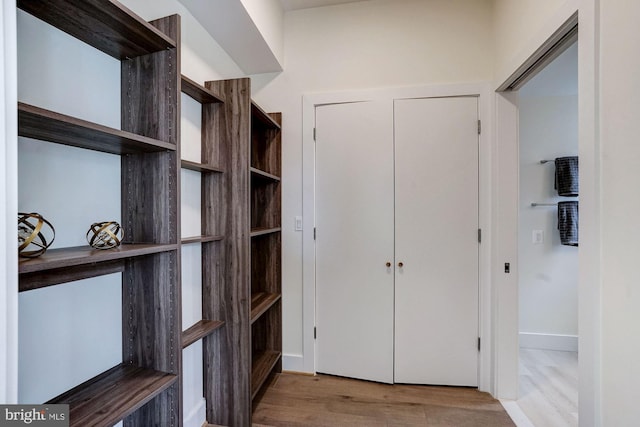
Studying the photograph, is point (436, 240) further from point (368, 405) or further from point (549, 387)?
point (549, 387)

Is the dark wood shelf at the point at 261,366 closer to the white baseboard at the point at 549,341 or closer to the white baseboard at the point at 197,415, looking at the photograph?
the white baseboard at the point at 197,415

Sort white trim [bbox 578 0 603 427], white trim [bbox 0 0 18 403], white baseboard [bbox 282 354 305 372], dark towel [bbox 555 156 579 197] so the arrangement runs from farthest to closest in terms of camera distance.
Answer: dark towel [bbox 555 156 579 197] < white baseboard [bbox 282 354 305 372] < white trim [bbox 578 0 603 427] < white trim [bbox 0 0 18 403]

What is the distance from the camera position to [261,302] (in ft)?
6.97

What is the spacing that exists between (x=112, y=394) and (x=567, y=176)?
3.66 meters

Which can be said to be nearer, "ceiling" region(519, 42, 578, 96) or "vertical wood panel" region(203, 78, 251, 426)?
"vertical wood panel" region(203, 78, 251, 426)

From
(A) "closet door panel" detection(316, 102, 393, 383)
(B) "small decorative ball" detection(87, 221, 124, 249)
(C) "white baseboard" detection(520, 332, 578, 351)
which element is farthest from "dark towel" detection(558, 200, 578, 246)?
(B) "small decorative ball" detection(87, 221, 124, 249)

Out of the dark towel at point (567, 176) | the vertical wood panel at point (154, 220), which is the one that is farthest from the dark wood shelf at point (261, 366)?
the dark towel at point (567, 176)

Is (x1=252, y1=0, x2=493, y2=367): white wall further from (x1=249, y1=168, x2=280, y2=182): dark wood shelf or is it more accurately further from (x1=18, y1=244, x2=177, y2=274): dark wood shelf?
(x1=18, y1=244, x2=177, y2=274): dark wood shelf

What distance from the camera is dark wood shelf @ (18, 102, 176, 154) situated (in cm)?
73

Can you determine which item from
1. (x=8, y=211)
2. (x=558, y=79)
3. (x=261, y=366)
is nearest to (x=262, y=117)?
(x=8, y=211)

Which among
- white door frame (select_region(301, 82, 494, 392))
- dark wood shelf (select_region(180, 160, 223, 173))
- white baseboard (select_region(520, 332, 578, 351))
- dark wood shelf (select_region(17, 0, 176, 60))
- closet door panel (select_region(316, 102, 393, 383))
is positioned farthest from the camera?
white baseboard (select_region(520, 332, 578, 351))

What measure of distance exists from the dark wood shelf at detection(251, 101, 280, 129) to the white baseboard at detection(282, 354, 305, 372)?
187 centimetres

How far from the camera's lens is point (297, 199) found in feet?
7.91

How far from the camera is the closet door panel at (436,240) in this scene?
7.13ft
